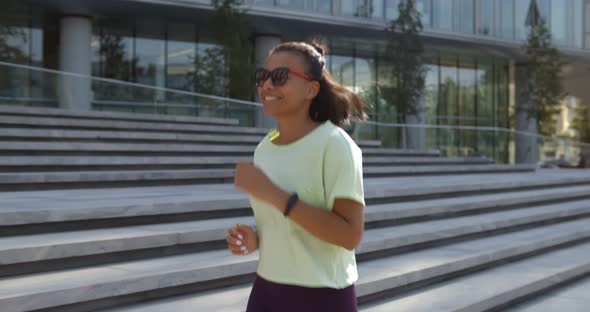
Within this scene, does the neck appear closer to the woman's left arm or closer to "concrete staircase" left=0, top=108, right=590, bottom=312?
the woman's left arm

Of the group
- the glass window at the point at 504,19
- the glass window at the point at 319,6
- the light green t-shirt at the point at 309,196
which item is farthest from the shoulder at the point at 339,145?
the glass window at the point at 504,19

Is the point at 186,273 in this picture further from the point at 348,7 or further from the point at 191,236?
the point at 348,7

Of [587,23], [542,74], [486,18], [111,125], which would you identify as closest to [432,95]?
[486,18]

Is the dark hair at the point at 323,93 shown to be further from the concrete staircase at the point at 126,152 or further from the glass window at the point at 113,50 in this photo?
the glass window at the point at 113,50

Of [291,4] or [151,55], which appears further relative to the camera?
[151,55]

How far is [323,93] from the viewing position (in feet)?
6.73

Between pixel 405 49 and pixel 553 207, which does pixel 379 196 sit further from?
pixel 405 49

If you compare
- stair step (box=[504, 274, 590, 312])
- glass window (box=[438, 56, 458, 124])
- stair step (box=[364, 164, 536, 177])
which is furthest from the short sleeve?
glass window (box=[438, 56, 458, 124])

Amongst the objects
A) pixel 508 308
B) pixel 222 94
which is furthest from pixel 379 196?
pixel 222 94

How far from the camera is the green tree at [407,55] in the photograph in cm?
2333

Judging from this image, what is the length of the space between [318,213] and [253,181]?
8.1 inches

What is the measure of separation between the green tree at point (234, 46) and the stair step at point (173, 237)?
37.8 ft

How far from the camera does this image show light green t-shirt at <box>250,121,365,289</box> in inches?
73.7

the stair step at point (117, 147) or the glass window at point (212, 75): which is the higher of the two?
the glass window at point (212, 75)
